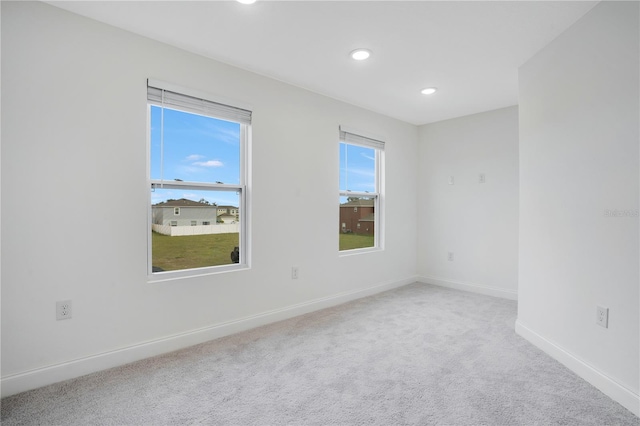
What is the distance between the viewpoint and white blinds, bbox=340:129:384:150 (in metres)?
3.91

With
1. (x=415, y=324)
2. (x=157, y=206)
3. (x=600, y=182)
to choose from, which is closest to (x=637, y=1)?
(x=600, y=182)

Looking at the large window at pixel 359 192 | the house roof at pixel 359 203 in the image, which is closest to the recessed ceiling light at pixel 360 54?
the large window at pixel 359 192

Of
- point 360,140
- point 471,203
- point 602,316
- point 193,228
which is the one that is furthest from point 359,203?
point 602,316

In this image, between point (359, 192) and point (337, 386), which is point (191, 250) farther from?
point (359, 192)

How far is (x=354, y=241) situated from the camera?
4.25m

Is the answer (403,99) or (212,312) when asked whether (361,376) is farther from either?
(403,99)

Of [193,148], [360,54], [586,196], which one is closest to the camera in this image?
[586,196]

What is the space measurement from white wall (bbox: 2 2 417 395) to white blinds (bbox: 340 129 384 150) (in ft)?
2.79

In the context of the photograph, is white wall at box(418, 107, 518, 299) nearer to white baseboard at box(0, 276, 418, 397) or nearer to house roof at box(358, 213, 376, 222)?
house roof at box(358, 213, 376, 222)

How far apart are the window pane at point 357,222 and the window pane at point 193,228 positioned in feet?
4.78

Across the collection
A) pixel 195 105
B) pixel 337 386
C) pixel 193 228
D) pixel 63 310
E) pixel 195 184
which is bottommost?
pixel 337 386

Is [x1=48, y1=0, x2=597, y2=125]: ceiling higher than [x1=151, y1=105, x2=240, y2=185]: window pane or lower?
higher

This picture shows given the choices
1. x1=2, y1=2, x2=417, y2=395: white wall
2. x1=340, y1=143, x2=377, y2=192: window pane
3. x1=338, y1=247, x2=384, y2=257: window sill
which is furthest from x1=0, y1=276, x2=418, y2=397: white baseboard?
x1=340, y1=143, x2=377, y2=192: window pane

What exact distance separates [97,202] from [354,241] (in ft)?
9.42
